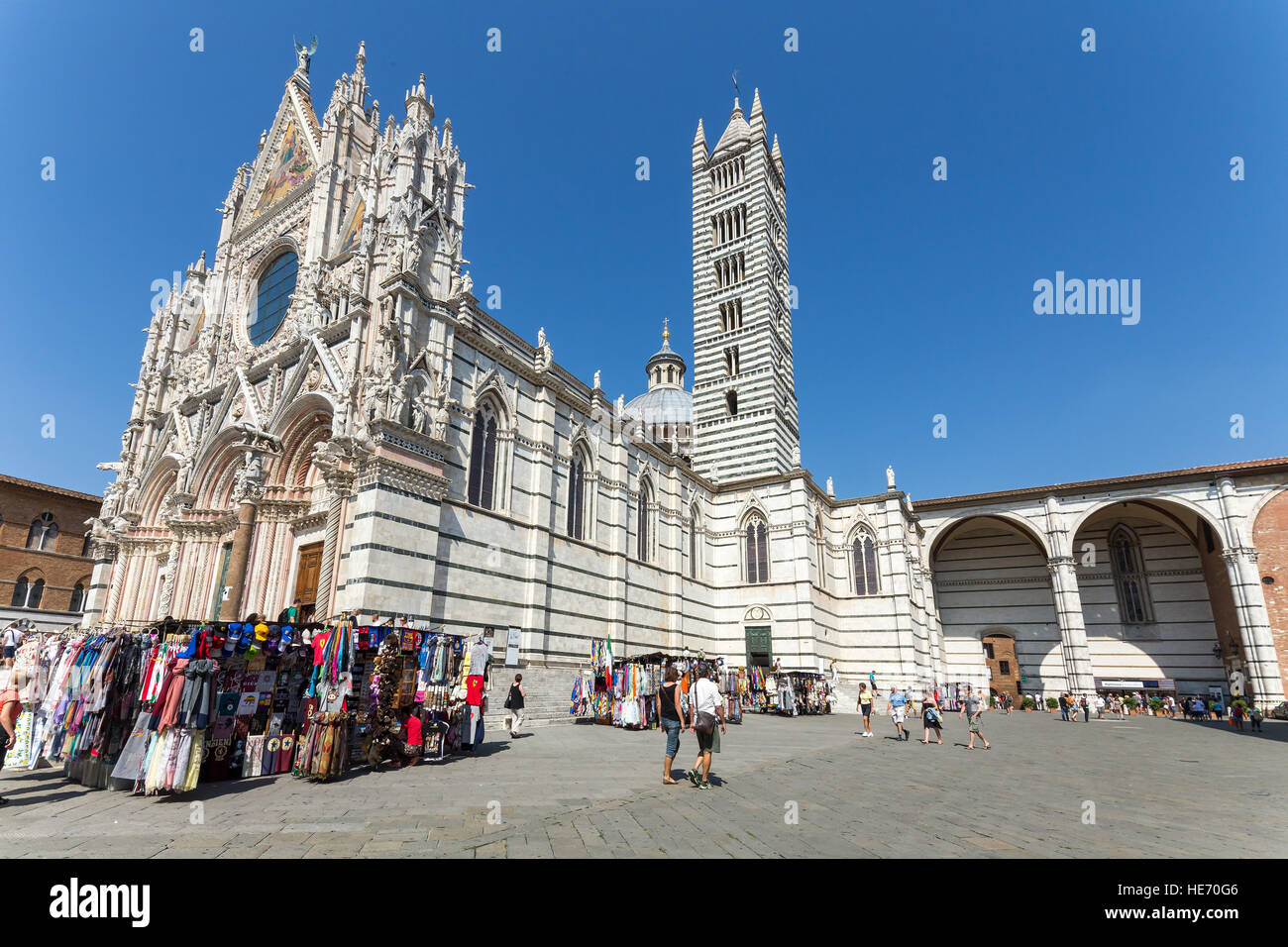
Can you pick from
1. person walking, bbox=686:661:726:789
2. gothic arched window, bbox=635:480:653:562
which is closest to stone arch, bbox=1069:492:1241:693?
gothic arched window, bbox=635:480:653:562

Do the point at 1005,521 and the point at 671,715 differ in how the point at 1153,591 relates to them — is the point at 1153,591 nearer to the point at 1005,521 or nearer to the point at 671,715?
the point at 1005,521

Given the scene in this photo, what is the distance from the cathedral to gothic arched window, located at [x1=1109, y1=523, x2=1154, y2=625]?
153mm

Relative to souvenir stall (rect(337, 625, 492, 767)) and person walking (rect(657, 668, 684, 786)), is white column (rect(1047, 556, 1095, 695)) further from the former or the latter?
souvenir stall (rect(337, 625, 492, 767))

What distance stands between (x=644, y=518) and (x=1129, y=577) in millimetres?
33019

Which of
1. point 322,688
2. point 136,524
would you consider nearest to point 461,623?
point 322,688

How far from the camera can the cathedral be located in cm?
1872

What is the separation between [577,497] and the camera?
25.1 metres

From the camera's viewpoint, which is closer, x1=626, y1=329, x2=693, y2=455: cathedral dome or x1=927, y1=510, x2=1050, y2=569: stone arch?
x1=927, y1=510, x2=1050, y2=569: stone arch

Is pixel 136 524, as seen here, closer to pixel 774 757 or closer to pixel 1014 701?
pixel 774 757

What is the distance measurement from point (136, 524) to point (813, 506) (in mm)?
31350

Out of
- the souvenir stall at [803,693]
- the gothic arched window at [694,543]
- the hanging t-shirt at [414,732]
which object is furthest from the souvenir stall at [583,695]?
the gothic arched window at [694,543]

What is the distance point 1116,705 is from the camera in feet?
116

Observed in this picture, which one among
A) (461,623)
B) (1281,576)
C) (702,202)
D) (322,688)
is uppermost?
(702,202)

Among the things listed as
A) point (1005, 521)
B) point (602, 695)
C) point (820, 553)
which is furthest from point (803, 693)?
point (1005, 521)
